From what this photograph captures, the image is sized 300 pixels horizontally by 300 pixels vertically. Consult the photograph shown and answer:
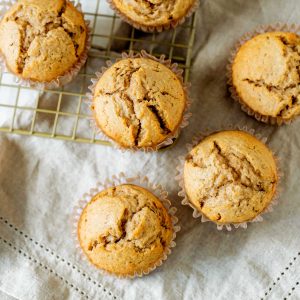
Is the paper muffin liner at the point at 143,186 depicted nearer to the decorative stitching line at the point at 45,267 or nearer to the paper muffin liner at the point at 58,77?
the decorative stitching line at the point at 45,267

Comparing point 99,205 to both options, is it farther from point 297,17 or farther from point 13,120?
point 297,17

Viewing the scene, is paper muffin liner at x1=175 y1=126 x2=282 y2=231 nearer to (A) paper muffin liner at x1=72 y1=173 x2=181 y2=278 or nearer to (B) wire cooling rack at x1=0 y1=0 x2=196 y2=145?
(A) paper muffin liner at x1=72 y1=173 x2=181 y2=278

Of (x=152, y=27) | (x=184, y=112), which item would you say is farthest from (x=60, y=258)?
(x=152, y=27)

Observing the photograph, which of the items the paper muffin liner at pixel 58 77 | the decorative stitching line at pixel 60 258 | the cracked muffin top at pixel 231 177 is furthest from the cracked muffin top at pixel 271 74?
the decorative stitching line at pixel 60 258

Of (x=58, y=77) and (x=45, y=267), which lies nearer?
(x=58, y=77)

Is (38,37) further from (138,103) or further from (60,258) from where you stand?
(60,258)

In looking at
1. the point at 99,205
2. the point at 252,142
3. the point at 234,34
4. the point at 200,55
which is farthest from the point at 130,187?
the point at 234,34
